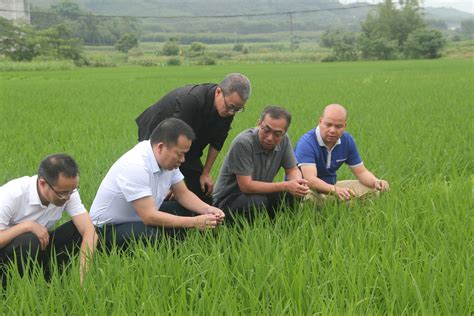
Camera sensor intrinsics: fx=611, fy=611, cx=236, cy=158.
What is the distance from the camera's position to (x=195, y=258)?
296cm

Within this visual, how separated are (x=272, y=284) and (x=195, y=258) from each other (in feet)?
1.98

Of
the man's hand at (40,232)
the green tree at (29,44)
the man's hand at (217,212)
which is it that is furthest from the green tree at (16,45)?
the man's hand at (40,232)

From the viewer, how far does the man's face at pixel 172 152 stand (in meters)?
3.24

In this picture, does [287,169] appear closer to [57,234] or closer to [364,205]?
[364,205]

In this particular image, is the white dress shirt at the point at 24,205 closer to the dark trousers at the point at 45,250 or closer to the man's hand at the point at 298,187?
the dark trousers at the point at 45,250

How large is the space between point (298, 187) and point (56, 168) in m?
1.57

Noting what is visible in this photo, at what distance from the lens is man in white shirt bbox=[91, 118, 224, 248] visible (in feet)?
10.7

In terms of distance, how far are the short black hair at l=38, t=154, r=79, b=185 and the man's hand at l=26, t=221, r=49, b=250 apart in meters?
0.25

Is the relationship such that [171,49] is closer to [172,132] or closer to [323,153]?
[323,153]

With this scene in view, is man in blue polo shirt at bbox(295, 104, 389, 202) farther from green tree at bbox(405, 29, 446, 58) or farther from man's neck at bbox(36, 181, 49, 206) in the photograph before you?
green tree at bbox(405, 29, 446, 58)

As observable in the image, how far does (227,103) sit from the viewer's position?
3875mm

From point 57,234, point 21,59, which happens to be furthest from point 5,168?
point 21,59

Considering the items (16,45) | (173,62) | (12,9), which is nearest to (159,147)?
(16,45)

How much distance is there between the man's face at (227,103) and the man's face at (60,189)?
1256mm
